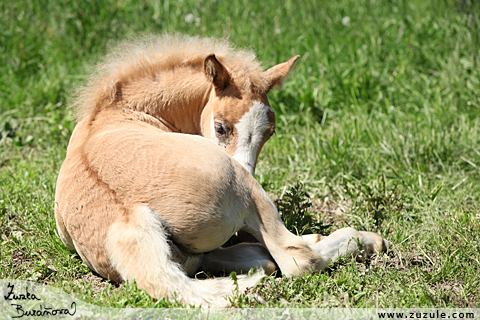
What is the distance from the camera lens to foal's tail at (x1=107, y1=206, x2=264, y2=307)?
100 inches

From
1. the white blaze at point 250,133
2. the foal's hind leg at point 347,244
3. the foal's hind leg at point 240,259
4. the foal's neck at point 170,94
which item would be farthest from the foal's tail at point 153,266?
the foal's neck at point 170,94

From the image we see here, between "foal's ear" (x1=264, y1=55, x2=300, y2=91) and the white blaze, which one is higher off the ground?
"foal's ear" (x1=264, y1=55, x2=300, y2=91)

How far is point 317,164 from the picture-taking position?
470cm

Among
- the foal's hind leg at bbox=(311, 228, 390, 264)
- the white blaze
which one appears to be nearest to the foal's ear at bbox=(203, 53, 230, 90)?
the white blaze

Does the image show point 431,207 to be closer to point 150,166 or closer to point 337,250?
point 337,250

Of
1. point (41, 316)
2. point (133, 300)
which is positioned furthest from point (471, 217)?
point (41, 316)

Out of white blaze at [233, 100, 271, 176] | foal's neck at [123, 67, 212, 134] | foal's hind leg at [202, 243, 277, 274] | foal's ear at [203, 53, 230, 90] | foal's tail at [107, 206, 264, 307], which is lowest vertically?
foal's hind leg at [202, 243, 277, 274]

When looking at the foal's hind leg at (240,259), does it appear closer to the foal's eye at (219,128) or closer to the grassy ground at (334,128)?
the grassy ground at (334,128)

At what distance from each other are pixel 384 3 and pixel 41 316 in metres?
6.80

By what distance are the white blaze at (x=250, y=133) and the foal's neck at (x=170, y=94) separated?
48 centimetres

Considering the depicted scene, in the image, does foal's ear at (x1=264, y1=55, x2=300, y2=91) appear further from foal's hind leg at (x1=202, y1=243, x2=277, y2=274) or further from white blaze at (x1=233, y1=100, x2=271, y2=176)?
foal's hind leg at (x1=202, y1=243, x2=277, y2=274)

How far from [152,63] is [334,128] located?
7.72ft

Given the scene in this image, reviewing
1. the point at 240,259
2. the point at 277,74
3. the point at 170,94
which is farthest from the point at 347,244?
the point at 170,94

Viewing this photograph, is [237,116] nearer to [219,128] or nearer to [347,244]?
[219,128]
